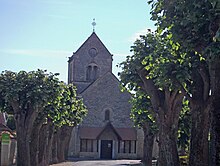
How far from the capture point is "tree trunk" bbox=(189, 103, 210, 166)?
46.5ft

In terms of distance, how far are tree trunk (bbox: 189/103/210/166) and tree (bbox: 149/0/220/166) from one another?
7.65 ft

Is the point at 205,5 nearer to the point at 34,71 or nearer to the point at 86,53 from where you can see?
→ the point at 34,71

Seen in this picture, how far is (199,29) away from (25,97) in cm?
1253

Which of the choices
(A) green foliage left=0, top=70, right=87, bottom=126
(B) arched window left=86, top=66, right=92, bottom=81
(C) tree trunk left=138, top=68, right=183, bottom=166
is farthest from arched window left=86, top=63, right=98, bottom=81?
(C) tree trunk left=138, top=68, right=183, bottom=166

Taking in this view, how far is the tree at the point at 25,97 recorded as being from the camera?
22125mm

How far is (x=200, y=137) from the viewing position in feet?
46.5

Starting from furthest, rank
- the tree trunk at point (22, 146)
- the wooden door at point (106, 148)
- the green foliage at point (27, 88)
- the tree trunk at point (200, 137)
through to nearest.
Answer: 1. the wooden door at point (106, 148)
2. the tree trunk at point (22, 146)
3. the green foliage at point (27, 88)
4. the tree trunk at point (200, 137)

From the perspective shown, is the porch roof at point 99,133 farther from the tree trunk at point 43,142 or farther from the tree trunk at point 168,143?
the tree trunk at point 168,143

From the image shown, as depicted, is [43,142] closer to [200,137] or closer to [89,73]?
[200,137]

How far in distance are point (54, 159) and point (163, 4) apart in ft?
88.9

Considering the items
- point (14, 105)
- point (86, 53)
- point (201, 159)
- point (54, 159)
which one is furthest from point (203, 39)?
point (86, 53)

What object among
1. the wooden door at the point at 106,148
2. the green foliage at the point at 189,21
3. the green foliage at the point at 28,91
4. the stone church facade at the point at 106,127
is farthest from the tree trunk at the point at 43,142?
the wooden door at the point at 106,148

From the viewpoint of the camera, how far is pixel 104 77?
191ft

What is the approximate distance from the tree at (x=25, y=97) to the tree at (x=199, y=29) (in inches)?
429
